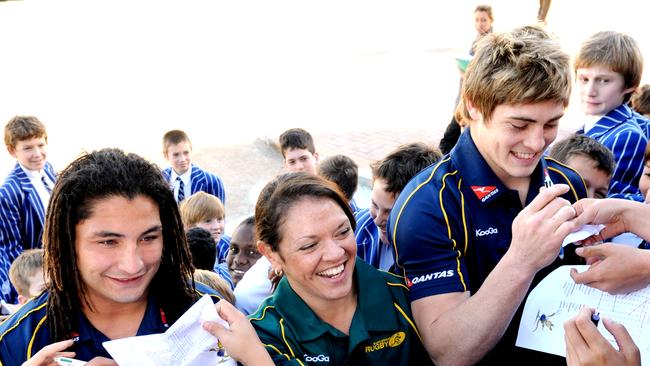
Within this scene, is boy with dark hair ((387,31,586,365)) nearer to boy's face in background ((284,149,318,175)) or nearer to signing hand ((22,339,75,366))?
signing hand ((22,339,75,366))

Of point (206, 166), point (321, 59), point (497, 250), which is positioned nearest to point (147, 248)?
point (497, 250)

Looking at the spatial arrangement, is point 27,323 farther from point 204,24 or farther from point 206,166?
point 204,24

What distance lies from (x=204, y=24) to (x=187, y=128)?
25.7 feet

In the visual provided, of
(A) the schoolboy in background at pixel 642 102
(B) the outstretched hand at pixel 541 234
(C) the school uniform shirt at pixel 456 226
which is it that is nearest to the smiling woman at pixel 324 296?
(C) the school uniform shirt at pixel 456 226

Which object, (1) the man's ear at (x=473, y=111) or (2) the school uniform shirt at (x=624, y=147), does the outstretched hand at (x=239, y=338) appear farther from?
(2) the school uniform shirt at (x=624, y=147)

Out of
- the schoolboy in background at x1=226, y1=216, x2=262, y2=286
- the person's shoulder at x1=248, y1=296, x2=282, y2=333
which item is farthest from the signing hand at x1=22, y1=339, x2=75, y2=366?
the schoolboy in background at x1=226, y1=216, x2=262, y2=286

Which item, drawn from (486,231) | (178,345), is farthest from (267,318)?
(486,231)

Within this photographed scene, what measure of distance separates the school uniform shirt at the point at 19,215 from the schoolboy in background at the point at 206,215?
1169mm

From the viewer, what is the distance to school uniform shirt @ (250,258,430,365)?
2.07 metres

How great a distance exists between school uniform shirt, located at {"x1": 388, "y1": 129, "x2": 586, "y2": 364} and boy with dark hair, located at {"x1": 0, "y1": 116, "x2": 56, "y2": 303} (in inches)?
132

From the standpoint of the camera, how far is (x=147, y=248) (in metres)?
2.10

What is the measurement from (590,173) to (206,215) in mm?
2491

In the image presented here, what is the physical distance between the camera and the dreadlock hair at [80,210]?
6.79 feet

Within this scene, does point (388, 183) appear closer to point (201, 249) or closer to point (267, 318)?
point (201, 249)
